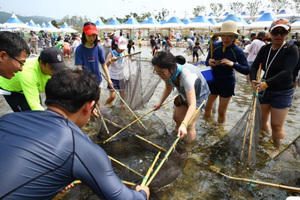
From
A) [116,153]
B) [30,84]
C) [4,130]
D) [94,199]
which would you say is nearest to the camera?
[4,130]

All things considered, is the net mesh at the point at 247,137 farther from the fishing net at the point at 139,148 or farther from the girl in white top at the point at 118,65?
the girl in white top at the point at 118,65

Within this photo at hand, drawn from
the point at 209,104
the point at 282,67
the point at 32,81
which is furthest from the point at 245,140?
the point at 32,81

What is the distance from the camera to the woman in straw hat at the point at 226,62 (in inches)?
130

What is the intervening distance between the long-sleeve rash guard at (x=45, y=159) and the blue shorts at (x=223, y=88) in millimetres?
2962

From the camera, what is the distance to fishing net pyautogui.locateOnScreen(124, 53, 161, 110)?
4.19 metres

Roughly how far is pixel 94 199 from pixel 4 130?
5.48 feet

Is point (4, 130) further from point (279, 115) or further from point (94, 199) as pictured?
point (279, 115)

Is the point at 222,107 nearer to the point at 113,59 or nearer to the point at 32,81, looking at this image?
the point at 113,59

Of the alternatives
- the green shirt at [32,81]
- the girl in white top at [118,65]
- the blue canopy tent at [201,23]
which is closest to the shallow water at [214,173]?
the green shirt at [32,81]

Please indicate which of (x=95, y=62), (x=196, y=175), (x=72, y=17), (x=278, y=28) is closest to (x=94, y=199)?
(x=196, y=175)

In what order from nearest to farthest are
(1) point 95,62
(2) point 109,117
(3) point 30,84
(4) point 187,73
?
(3) point 30,84 < (4) point 187,73 < (2) point 109,117 < (1) point 95,62

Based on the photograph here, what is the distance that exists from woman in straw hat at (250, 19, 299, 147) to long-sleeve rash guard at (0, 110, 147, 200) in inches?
99.0

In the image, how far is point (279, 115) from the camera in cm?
283

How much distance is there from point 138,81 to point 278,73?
2489 millimetres
